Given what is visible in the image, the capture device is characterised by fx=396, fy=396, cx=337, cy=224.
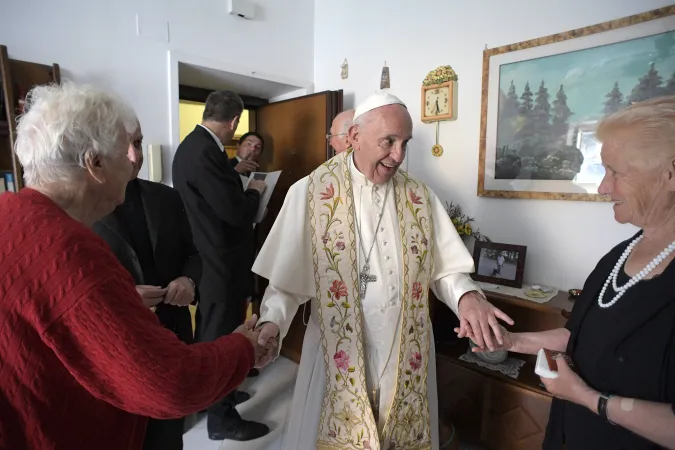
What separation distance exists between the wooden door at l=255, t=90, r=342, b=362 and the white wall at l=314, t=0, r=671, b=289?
0.96 feet

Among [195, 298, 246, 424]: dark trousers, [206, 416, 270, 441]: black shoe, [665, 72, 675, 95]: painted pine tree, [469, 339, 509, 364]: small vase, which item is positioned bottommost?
[206, 416, 270, 441]: black shoe

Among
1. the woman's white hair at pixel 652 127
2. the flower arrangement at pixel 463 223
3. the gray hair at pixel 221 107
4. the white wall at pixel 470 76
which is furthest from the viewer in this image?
the flower arrangement at pixel 463 223

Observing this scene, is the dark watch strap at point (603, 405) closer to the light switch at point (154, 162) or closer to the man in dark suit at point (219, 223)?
the man in dark suit at point (219, 223)

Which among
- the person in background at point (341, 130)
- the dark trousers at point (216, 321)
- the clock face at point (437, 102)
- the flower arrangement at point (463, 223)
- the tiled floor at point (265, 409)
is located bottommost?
the tiled floor at point (265, 409)

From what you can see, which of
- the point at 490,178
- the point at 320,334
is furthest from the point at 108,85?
the point at 490,178

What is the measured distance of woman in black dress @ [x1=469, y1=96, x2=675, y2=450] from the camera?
881 mm

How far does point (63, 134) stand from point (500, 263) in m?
2.24

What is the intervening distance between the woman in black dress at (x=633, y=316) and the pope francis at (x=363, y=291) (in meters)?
0.38

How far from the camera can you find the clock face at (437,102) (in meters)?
2.61

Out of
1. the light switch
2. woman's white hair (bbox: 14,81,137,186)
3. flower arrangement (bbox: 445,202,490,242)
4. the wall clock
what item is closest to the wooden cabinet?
the light switch

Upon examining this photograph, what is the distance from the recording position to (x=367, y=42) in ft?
10.3

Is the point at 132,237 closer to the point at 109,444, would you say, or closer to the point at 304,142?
the point at 109,444

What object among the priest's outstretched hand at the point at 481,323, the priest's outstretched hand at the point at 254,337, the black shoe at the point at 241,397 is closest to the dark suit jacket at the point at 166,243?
the priest's outstretched hand at the point at 254,337

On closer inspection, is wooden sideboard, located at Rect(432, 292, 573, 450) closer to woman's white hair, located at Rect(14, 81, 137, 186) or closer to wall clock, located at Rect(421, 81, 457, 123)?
wall clock, located at Rect(421, 81, 457, 123)
